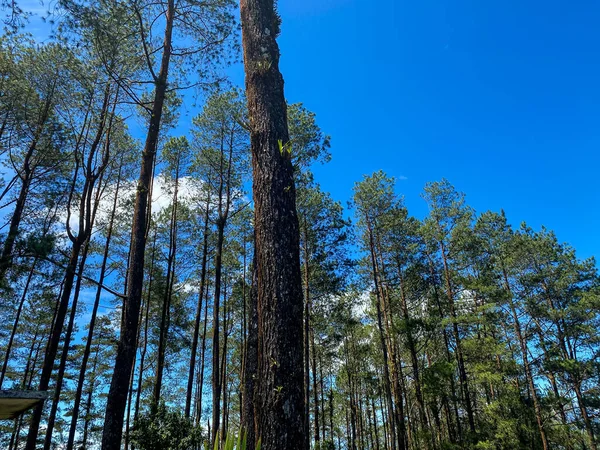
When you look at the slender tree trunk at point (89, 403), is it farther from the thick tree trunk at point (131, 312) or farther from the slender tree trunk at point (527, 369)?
the slender tree trunk at point (527, 369)

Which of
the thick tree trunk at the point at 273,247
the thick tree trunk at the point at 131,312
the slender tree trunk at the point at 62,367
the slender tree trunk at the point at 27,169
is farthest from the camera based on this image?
the slender tree trunk at the point at 62,367

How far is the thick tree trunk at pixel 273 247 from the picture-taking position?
6.11 ft

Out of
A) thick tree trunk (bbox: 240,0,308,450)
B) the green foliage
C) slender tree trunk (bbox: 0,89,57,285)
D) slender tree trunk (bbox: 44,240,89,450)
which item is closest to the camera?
thick tree trunk (bbox: 240,0,308,450)

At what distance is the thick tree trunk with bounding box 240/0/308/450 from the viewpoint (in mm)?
1863

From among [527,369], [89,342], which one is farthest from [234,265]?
[527,369]

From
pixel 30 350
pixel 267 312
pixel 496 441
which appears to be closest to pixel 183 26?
pixel 267 312

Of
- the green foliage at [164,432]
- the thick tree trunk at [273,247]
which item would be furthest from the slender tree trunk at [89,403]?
the thick tree trunk at [273,247]

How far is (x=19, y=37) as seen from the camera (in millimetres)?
Result: 9508

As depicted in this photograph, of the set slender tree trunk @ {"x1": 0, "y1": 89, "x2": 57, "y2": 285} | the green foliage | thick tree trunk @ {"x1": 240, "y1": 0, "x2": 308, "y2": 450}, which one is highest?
slender tree trunk @ {"x1": 0, "y1": 89, "x2": 57, "y2": 285}

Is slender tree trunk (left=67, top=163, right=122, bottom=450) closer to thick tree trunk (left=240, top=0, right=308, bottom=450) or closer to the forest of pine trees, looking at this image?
the forest of pine trees

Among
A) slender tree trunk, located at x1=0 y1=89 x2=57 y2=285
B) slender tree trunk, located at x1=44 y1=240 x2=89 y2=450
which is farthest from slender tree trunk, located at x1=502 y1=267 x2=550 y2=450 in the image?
slender tree trunk, located at x1=0 y1=89 x2=57 y2=285

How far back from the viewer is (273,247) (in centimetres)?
222

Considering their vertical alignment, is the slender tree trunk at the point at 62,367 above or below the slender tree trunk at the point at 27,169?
below

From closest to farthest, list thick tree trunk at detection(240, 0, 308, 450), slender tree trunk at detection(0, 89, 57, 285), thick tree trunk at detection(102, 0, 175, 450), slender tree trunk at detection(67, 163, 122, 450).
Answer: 1. thick tree trunk at detection(240, 0, 308, 450)
2. thick tree trunk at detection(102, 0, 175, 450)
3. slender tree trunk at detection(0, 89, 57, 285)
4. slender tree trunk at detection(67, 163, 122, 450)
